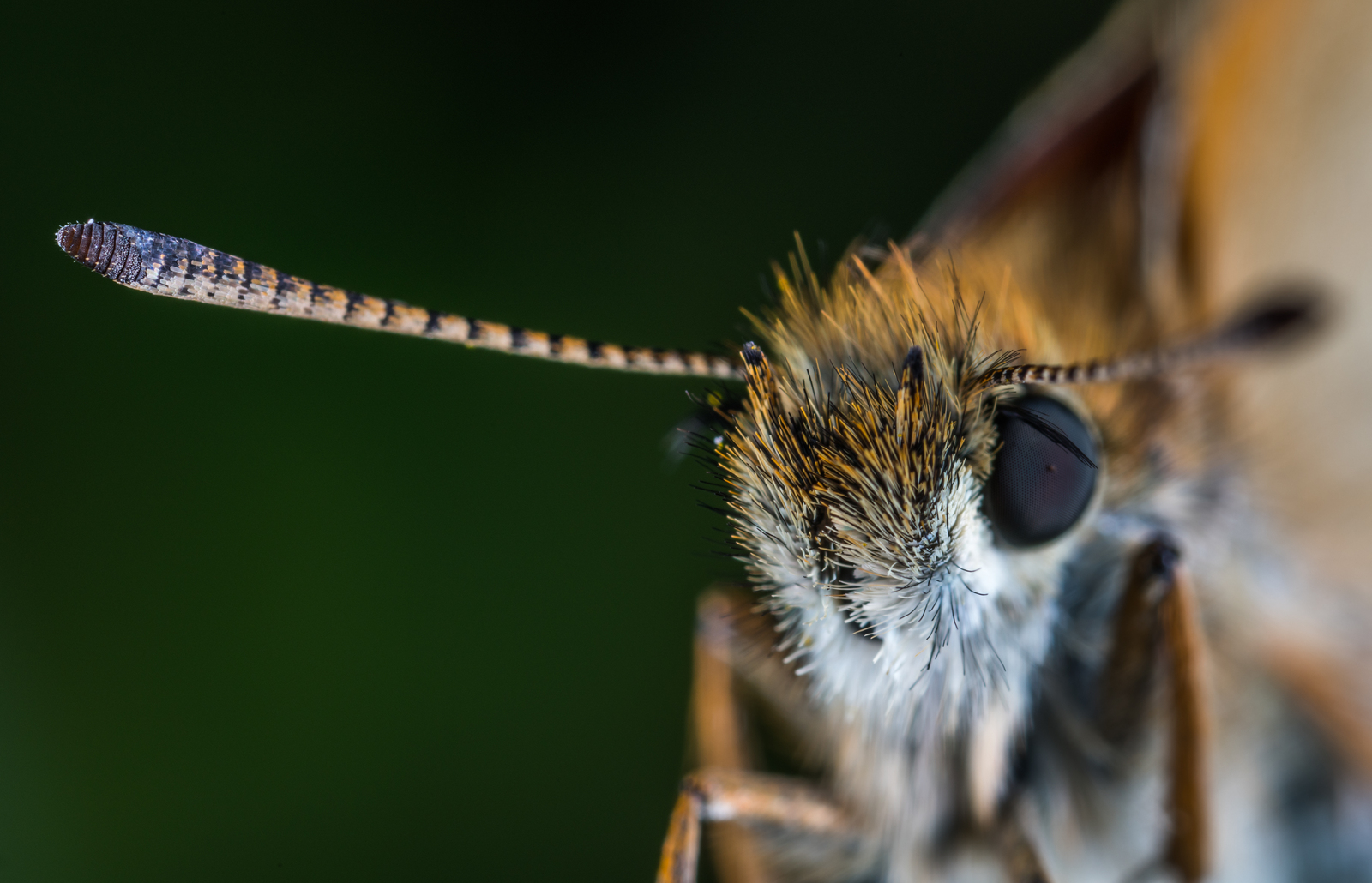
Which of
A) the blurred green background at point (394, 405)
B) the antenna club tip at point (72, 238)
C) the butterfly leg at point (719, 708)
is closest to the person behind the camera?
the antenna club tip at point (72, 238)

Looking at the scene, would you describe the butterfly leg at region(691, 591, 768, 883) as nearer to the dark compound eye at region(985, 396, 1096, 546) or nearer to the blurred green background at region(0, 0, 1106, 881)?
the blurred green background at region(0, 0, 1106, 881)

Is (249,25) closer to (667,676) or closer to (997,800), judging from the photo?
(667,676)

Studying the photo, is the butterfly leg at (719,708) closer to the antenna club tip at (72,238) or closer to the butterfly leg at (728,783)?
the butterfly leg at (728,783)

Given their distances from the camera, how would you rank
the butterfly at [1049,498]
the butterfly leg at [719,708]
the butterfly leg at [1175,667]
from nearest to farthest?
the butterfly at [1049,498] → the butterfly leg at [1175,667] → the butterfly leg at [719,708]

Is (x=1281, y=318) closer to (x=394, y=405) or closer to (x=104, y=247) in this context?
(x=104, y=247)

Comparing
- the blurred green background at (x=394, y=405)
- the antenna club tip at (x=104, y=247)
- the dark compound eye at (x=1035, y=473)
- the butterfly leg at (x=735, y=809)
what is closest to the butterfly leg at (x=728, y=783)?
the butterfly leg at (x=735, y=809)

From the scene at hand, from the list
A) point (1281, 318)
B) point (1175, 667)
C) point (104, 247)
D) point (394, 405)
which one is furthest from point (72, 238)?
point (1281, 318)
